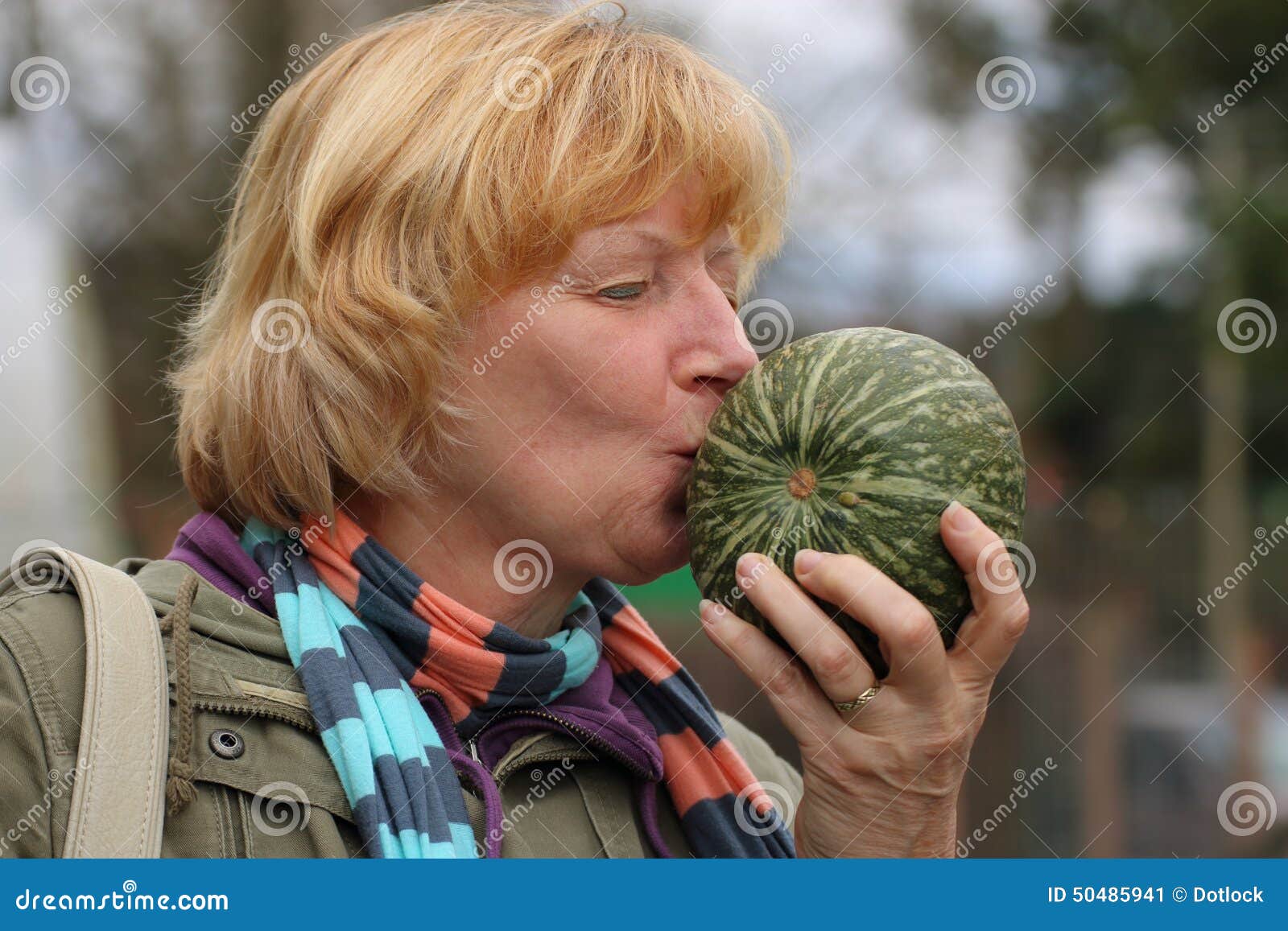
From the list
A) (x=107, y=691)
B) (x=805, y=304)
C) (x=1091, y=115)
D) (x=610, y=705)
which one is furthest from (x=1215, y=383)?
(x=107, y=691)

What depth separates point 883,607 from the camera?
229 centimetres

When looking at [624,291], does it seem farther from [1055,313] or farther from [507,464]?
[1055,313]

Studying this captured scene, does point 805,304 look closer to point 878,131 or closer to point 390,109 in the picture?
point 878,131

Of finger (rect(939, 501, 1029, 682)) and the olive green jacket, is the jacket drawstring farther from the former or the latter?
finger (rect(939, 501, 1029, 682))

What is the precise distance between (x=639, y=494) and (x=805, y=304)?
30.1ft

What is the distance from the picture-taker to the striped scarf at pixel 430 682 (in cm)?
229

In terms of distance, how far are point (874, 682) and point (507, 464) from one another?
885 mm

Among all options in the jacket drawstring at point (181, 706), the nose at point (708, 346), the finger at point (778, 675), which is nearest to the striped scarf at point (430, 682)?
the jacket drawstring at point (181, 706)

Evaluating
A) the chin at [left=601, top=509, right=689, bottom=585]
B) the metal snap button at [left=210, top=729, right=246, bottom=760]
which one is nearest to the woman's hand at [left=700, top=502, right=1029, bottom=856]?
the chin at [left=601, top=509, right=689, bottom=585]

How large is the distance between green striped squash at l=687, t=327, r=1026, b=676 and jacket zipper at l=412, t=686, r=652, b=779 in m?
0.42

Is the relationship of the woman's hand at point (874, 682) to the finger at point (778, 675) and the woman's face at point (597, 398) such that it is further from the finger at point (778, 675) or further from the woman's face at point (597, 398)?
the woman's face at point (597, 398)

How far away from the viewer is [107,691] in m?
2.06

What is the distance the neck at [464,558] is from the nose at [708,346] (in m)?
0.53

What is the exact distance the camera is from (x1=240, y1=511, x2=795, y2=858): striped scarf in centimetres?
229
